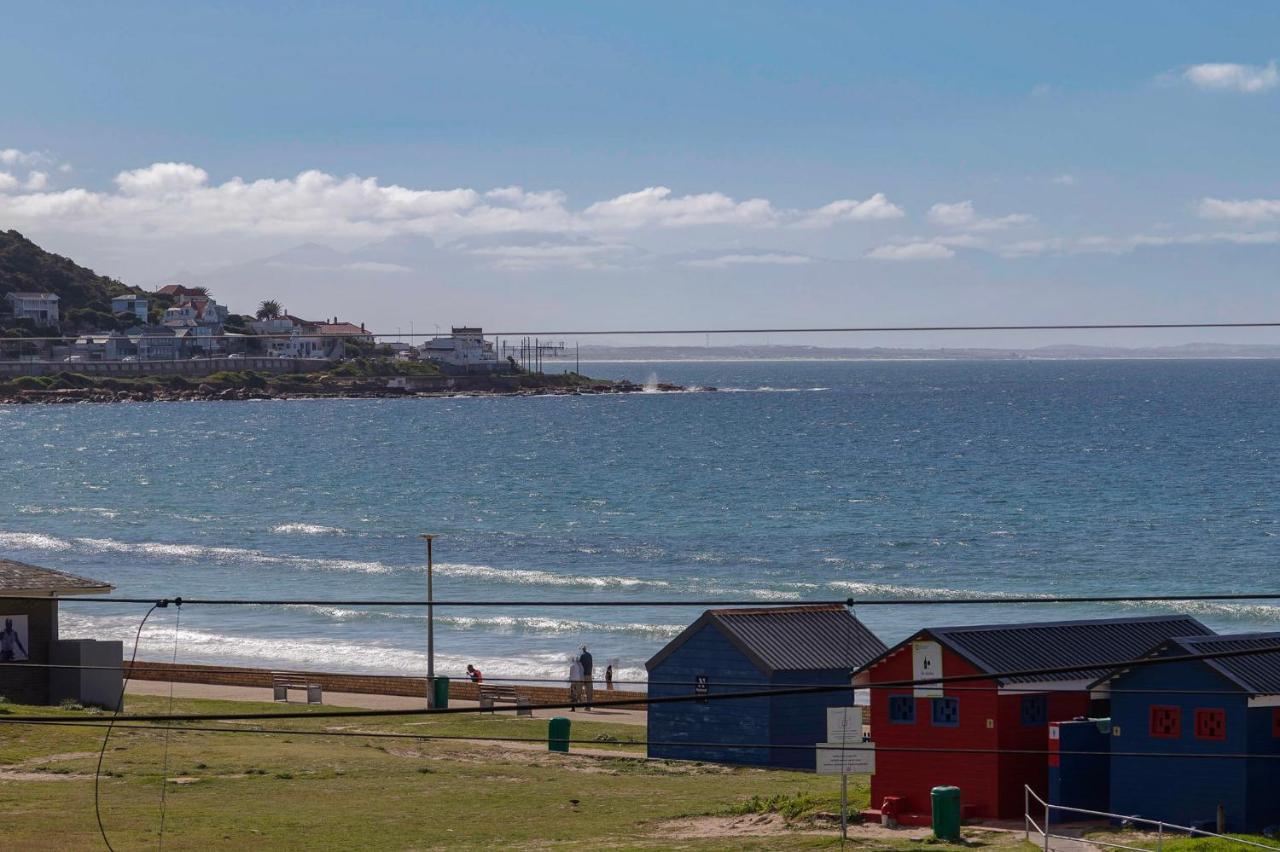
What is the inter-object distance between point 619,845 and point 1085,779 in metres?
7.01

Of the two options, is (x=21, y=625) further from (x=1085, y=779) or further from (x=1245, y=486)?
(x=1245, y=486)

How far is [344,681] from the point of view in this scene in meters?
47.7

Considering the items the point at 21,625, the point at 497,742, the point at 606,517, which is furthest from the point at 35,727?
the point at 606,517

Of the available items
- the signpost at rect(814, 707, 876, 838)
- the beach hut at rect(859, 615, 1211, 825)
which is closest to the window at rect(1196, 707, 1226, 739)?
the beach hut at rect(859, 615, 1211, 825)

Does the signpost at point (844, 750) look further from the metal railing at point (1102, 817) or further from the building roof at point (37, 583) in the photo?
the building roof at point (37, 583)

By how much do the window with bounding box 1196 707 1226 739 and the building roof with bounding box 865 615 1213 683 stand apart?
1.93 m

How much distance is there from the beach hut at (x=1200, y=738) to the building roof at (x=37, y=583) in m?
20.8

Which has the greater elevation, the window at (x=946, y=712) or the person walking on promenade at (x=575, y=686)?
the window at (x=946, y=712)

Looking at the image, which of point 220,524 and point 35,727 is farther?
point 220,524

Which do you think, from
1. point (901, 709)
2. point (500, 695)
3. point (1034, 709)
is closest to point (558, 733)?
point (500, 695)

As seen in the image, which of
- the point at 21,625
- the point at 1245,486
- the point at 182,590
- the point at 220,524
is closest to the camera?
the point at 21,625

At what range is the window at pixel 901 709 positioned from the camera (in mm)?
27359

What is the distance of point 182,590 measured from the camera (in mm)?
71750

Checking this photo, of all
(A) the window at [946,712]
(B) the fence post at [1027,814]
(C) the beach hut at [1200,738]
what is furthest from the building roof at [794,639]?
(C) the beach hut at [1200,738]
